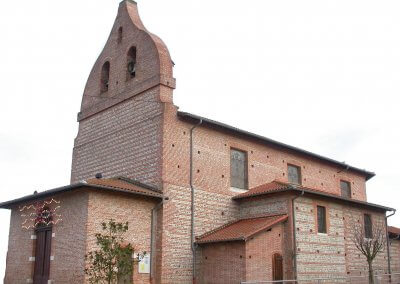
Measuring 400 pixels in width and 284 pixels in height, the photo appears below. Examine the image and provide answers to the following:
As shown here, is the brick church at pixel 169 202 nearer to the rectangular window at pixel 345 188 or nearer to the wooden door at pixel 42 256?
the wooden door at pixel 42 256

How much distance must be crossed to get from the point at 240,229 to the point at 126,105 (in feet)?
28.5

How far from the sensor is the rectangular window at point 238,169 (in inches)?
997

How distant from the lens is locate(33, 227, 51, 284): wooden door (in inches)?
811

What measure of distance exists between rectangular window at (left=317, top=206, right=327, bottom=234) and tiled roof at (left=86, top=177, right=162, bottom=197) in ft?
25.5

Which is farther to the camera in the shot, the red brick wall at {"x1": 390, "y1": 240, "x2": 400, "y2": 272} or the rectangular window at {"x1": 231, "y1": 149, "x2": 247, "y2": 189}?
the red brick wall at {"x1": 390, "y1": 240, "x2": 400, "y2": 272}

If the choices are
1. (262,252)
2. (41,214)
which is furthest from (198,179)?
(41,214)

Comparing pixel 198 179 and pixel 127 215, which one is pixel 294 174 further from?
pixel 127 215

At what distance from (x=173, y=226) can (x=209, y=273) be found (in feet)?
8.34

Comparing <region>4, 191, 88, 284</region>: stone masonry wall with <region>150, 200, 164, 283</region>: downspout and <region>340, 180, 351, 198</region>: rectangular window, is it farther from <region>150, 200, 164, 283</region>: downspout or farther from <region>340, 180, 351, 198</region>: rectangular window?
<region>340, 180, 351, 198</region>: rectangular window

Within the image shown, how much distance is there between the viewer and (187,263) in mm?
21672

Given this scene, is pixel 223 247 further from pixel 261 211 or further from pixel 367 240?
pixel 367 240

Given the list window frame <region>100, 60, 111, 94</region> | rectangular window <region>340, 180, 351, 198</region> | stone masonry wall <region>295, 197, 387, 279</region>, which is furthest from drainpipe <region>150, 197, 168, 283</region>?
rectangular window <region>340, 180, 351, 198</region>

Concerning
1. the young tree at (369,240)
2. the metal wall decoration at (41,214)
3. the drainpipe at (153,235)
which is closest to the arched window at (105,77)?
the metal wall decoration at (41,214)

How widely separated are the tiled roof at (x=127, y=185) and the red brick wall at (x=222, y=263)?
3383 millimetres
